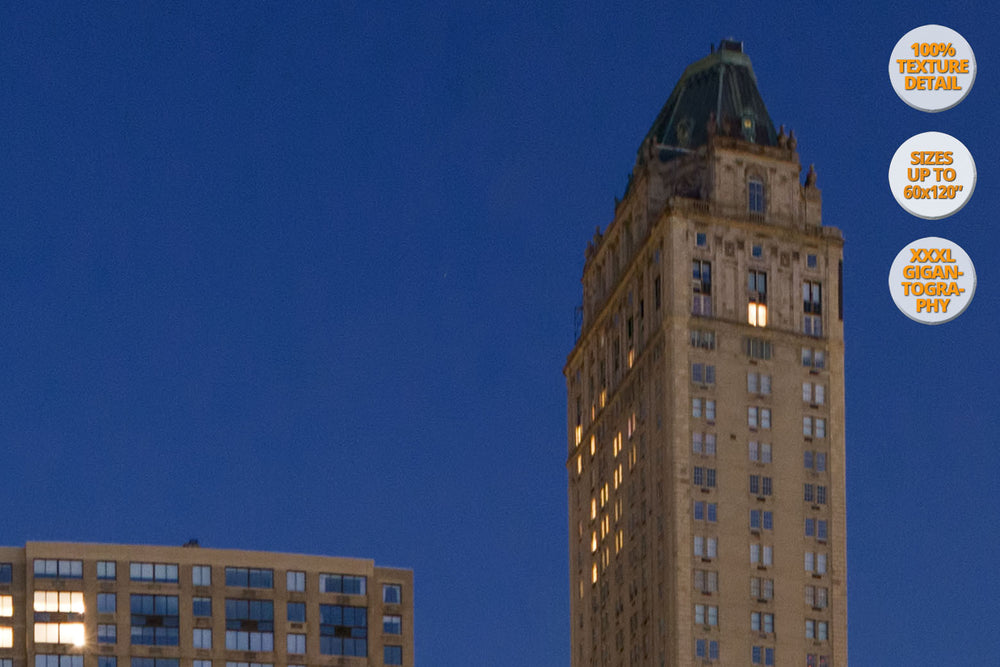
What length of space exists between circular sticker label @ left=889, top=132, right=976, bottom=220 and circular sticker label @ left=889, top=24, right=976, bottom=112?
9.05 ft

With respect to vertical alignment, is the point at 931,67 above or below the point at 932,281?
above

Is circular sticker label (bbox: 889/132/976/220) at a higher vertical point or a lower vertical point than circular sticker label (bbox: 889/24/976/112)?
lower

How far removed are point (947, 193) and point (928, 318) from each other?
284 inches

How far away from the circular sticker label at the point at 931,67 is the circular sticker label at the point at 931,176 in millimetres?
2758

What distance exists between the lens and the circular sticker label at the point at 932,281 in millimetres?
142125

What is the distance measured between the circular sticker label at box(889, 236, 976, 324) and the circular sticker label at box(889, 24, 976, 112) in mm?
9364

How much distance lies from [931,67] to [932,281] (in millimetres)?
12813

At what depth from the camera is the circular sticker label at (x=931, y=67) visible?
13912cm

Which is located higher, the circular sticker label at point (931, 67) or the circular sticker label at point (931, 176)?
the circular sticker label at point (931, 67)

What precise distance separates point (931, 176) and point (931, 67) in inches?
261

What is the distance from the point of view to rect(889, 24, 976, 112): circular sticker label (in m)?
139

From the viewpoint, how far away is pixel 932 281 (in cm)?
14575

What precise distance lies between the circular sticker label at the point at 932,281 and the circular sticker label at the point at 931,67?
936 centimetres

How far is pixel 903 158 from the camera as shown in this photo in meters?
140
